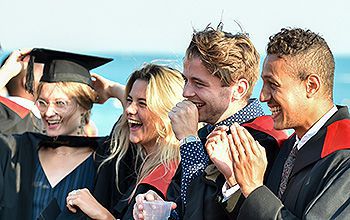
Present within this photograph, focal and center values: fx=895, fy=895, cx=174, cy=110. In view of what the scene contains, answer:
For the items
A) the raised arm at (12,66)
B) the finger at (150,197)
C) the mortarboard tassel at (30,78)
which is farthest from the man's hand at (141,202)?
the raised arm at (12,66)

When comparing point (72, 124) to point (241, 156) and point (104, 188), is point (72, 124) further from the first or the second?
point (241, 156)

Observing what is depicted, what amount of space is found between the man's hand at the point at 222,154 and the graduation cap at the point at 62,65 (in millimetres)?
1703

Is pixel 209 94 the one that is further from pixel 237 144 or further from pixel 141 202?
pixel 237 144

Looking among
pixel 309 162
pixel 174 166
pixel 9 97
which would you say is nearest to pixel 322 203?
pixel 309 162

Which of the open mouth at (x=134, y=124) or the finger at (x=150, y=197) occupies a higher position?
the open mouth at (x=134, y=124)

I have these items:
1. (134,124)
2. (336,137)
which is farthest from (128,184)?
(336,137)

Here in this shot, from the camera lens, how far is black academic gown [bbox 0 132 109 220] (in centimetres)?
458

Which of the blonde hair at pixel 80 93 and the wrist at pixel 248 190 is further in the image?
the blonde hair at pixel 80 93

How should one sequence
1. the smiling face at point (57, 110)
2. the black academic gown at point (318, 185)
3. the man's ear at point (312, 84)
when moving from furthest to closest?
the smiling face at point (57, 110) → the man's ear at point (312, 84) → the black academic gown at point (318, 185)

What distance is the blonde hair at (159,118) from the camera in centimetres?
421

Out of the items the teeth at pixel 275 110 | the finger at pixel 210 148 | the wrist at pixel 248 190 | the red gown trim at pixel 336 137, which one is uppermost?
the teeth at pixel 275 110

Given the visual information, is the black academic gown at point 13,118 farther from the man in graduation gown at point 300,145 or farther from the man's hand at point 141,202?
the man in graduation gown at point 300,145

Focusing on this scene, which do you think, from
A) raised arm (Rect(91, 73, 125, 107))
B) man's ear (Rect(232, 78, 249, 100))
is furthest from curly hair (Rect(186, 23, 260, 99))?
raised arm (Rect(91, 73, 125, 107))

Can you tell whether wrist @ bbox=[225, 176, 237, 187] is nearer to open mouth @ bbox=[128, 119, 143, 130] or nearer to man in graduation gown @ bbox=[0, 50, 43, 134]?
open mouth @ bbox=[128, 119, 143, 130]
